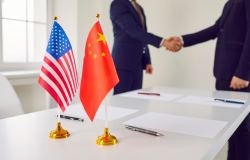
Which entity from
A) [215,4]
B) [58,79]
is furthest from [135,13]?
[58,79]

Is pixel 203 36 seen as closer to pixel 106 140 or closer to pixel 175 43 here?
pixel 175 43

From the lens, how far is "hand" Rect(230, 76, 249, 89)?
1725mm

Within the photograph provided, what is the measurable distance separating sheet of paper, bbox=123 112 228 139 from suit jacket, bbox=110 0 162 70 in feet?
4.04

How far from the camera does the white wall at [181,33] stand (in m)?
2.93

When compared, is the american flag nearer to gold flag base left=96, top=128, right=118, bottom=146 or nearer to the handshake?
gold flag base left=96, top=128, right=118, bottom=146

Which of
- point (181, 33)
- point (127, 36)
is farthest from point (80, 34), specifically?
point (181, 33)

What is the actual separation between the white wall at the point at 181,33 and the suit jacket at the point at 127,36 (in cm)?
103

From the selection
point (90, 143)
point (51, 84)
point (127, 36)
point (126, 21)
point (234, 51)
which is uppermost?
point (126, 21)

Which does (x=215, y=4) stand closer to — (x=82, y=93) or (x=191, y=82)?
(x=191, y=82)

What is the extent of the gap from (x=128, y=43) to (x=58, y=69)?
1494 millimetres

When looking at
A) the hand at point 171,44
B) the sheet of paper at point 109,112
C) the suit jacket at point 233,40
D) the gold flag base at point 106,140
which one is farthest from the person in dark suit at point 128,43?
the gold flag base at point 106,140

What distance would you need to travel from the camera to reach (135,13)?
86.0 inches

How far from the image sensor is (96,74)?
63 centimetres

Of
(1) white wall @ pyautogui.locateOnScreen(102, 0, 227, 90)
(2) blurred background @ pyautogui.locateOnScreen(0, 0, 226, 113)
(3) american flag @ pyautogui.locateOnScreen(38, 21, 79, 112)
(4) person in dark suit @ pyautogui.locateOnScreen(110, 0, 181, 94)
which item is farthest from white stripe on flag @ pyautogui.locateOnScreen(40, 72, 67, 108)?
(1) white wall @ pyautogui.locateOnScreen(102, 0, 227, 90)
